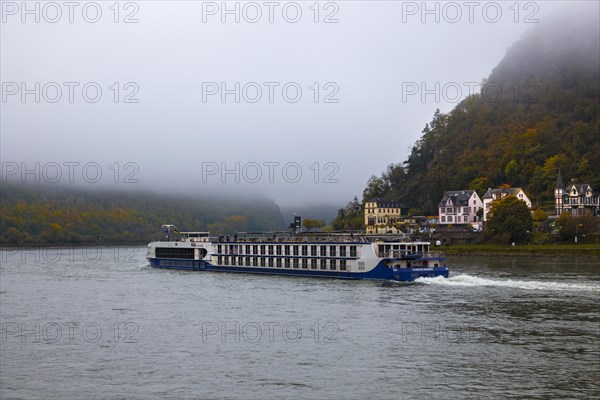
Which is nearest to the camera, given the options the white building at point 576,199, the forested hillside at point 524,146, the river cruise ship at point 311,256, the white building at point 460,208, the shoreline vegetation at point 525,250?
the river cruise ship at point 311,256

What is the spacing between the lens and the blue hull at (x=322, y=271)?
2655 inches

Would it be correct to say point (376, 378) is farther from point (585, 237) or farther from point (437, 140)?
point (437, 140)

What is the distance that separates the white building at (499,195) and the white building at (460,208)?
441cm

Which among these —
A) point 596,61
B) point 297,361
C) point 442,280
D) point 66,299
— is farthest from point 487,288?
point 596,61

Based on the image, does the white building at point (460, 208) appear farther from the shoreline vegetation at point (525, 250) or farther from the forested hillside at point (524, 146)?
the shoreline vegetation at point (525, 250)

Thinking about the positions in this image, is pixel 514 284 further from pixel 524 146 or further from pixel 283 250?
pixel 524 146

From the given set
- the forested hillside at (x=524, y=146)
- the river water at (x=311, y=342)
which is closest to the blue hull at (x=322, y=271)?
the river water at (x=311, y=342)

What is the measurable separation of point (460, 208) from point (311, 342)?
117 meters

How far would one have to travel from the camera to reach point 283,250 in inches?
3253

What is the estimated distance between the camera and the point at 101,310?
52.3m

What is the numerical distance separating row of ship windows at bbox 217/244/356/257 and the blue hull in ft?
6.51

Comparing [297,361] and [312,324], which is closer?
[297,361]

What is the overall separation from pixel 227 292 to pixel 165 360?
2985 cm

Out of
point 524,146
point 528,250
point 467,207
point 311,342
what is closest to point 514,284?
point 311,342
